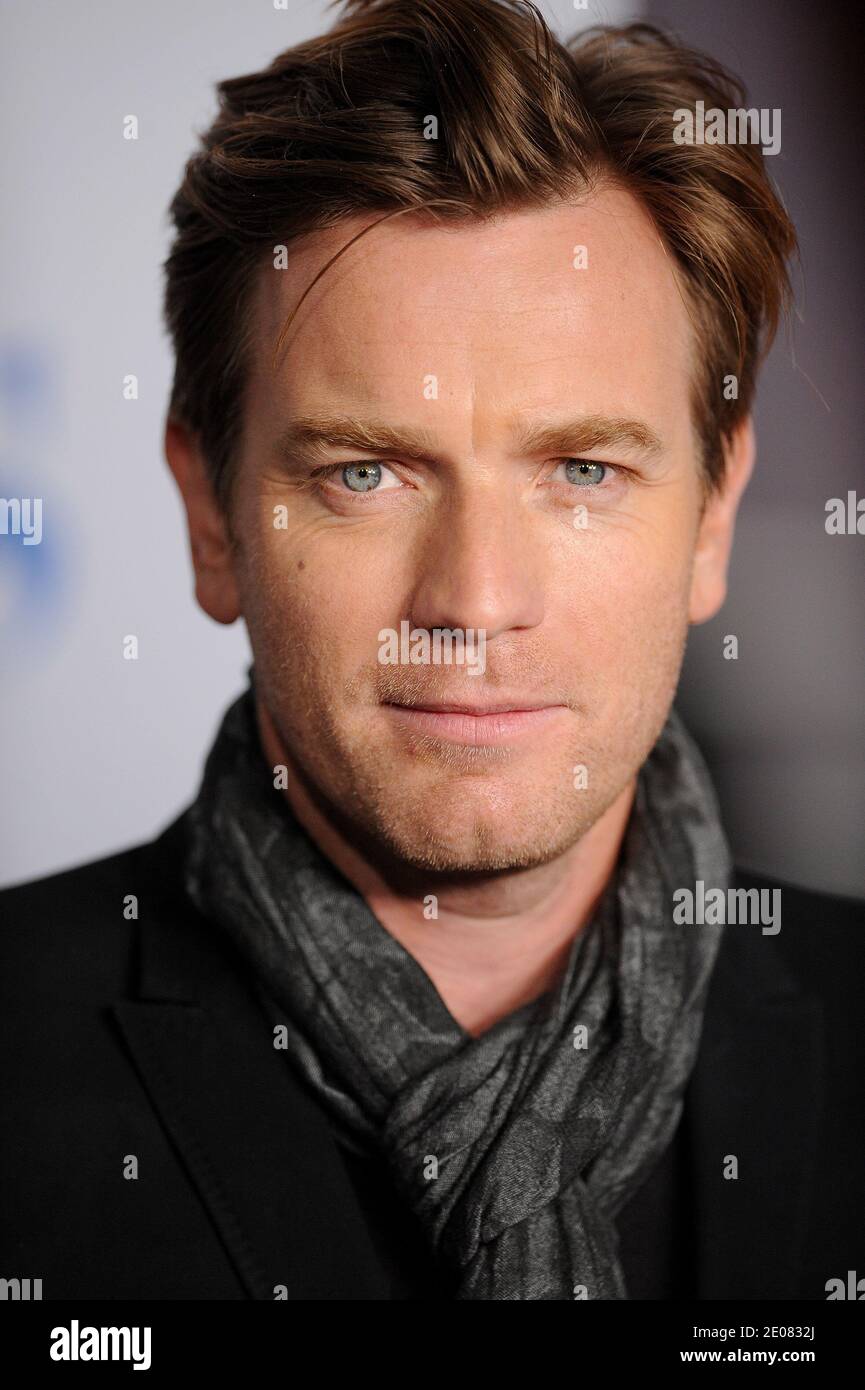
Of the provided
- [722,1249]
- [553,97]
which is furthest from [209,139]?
[722,1249]

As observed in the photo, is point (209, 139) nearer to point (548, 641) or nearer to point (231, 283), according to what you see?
point (231, 283)

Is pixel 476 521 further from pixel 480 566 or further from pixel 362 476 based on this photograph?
pixel 362 476

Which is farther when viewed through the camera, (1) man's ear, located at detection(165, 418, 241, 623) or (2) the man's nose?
(1) man's ear, located at detection(165, 418, 241, 623)

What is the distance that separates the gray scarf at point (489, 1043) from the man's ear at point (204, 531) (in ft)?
0.63

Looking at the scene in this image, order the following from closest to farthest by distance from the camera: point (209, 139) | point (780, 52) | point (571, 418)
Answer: point (571, 418) → point (209, 139) → point (780, 52)

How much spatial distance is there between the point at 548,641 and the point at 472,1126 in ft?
1.89

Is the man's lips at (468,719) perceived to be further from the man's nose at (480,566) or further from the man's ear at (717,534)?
the man's ear at (717,534)

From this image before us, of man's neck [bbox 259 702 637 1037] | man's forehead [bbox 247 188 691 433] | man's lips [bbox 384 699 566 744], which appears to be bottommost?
man's neck [bbox 259 702 637 1037]

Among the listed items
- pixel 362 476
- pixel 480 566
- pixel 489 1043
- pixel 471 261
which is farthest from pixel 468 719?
pixel 471 261

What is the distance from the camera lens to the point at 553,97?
1.55 metres

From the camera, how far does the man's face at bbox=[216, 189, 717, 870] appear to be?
1452 mm

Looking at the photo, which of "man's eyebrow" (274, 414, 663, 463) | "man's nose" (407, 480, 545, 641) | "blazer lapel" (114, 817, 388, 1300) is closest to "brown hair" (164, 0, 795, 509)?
"man's eyebrow" (274, 414, 663, 463)

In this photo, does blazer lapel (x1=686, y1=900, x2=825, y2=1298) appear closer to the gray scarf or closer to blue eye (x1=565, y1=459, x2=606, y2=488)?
the gray scarf

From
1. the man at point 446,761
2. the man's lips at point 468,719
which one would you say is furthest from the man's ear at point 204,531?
the man's lips at point 468,719
